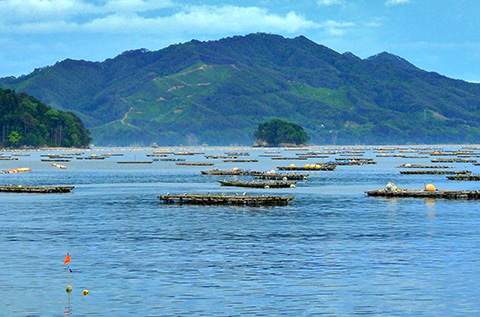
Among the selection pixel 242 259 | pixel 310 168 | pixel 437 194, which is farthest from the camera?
pixel 310 168

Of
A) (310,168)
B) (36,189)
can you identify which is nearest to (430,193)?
(36,189)

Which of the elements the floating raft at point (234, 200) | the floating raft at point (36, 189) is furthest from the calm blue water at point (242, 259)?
the floating raft at point (36, 189)

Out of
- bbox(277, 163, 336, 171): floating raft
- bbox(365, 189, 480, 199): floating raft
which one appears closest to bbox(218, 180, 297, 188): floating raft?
bbox(365, 189, 480, 199): floating raft

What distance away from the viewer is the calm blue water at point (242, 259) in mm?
39656

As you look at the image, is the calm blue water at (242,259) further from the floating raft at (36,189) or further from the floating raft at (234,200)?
the floating raft at (36,189)

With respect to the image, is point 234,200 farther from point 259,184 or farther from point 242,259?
point 242,259

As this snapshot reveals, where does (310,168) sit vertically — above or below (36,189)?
above

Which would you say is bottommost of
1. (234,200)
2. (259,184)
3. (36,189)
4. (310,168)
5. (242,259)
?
(242,259)

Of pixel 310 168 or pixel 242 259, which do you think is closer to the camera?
pixel 242 259

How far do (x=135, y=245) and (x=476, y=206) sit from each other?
4547 centimetres

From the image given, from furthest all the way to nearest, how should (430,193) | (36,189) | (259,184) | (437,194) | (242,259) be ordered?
1. (259,184)
2. (36,189)
3. (430,193)
4. (437,194)
5. (242,259)

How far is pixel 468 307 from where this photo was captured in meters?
38.6

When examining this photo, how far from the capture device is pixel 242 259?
52531mm

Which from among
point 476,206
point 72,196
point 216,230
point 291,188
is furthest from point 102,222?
point 291,188
